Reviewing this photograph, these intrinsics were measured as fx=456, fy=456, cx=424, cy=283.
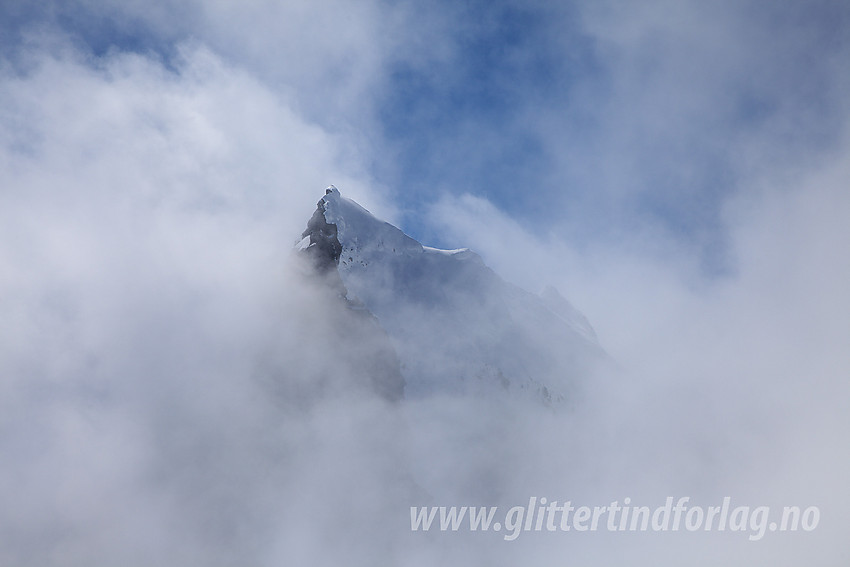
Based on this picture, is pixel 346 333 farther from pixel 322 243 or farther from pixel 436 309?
pixel 436 309

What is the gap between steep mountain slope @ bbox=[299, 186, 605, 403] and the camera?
7006 cm

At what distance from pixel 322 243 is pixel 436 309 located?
21409 mm

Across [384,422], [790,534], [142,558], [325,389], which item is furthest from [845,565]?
[142,558]

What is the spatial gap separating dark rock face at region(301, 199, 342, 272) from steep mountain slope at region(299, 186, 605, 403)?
153 millimetres

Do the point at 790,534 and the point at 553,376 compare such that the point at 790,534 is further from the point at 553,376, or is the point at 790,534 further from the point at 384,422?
the point at 384,422

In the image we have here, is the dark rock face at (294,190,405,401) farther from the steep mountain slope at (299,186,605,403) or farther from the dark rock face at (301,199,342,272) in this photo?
the steep mountain slope at (299,186,605,403)

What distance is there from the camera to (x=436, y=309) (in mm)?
76125

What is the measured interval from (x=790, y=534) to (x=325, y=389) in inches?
3330

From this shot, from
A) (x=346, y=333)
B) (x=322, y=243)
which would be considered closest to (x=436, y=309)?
(x=346, y=333)

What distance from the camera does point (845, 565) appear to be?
71.1 m

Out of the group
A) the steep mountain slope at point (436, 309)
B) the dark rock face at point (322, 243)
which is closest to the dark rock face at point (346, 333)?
the dark rock face at point (322, 243)

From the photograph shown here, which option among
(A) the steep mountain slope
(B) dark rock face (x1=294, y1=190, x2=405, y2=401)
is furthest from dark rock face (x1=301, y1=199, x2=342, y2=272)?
(A) the steep mountain slope

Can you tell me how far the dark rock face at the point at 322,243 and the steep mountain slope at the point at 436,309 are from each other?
0.15m

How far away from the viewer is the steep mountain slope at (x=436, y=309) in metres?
70.1
